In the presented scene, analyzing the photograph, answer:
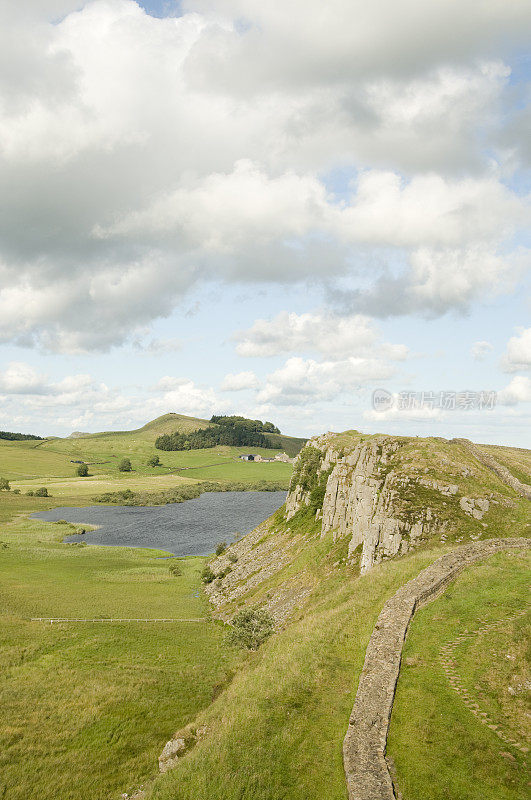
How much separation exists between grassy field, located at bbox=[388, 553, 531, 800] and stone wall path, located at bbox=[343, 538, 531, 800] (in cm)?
58

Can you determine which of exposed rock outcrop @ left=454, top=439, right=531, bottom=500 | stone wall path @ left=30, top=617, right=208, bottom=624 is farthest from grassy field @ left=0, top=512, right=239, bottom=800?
exposed rock outcrop @ left=454, top=439, right=531, bottom=500

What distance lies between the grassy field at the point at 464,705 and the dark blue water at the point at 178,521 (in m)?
84.9

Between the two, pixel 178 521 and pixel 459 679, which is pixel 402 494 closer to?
pixel 459 679

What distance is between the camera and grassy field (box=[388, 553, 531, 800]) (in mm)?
16688

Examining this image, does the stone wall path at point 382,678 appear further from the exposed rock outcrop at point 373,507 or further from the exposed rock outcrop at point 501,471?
the exposed rock outcrop at point 501,471

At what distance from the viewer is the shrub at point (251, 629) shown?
44875mm

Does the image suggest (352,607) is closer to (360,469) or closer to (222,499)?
(360,469)

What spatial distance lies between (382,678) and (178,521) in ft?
430

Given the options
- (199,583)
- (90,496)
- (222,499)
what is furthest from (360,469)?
(90,496)

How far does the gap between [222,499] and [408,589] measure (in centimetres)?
16026

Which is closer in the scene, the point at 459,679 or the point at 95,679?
the point at 459,679

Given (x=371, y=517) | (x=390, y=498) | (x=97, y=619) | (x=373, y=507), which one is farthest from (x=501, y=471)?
(x=97, y=619)

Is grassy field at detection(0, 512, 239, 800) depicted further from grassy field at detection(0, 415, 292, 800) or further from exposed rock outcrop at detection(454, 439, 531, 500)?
exposed rock outcrop at detection(454, 439, 531, 500)

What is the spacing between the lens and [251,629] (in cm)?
4681
